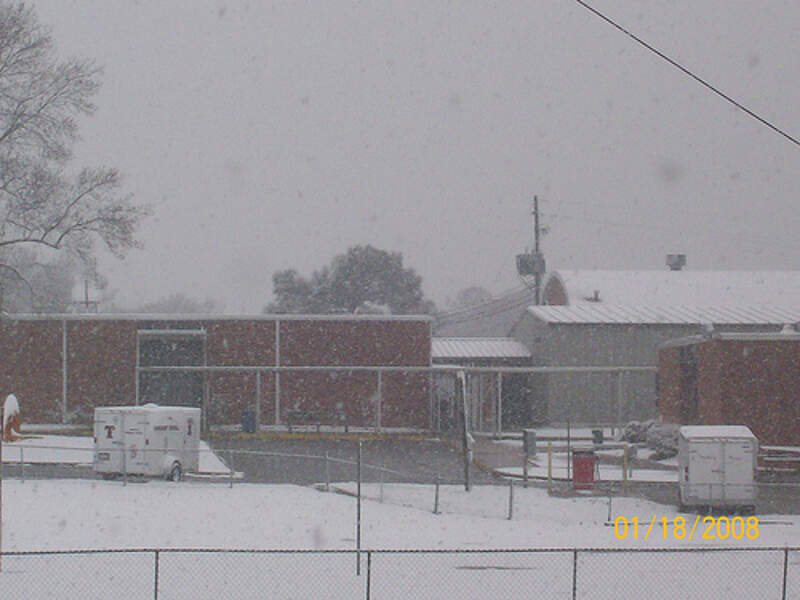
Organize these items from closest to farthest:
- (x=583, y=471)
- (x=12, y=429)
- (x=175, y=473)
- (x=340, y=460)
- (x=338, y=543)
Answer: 1. (x=338, y=543)
2. (x=583, y=471)
3. (x=340, y=460)
4. (x=175, y=473)
5. (x=12, y=429)

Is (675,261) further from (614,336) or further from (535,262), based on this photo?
(614,336)

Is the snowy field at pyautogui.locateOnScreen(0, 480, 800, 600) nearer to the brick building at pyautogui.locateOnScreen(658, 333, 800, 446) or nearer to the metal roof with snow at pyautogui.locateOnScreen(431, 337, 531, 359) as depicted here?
the brick building at pyautogui.locateOnScreen(658, 333, 800, 446)

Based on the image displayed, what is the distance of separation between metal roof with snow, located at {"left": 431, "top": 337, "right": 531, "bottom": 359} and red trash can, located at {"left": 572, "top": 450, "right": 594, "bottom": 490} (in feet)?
87.1

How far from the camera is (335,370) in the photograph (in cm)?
4612

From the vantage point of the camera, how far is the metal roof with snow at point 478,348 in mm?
52875

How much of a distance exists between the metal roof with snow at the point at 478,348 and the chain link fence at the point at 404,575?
116 feet

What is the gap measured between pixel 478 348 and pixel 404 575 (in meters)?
39.4

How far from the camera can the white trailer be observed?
2258 cm

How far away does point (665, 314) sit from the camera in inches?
2029

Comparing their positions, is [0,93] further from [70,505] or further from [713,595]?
[713,595]

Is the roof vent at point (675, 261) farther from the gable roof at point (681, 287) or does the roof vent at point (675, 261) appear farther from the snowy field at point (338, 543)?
the snowy field at point (338, 543)

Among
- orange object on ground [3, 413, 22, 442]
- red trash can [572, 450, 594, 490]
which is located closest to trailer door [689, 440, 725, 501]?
red trash can [572, 450, 594, 490]
